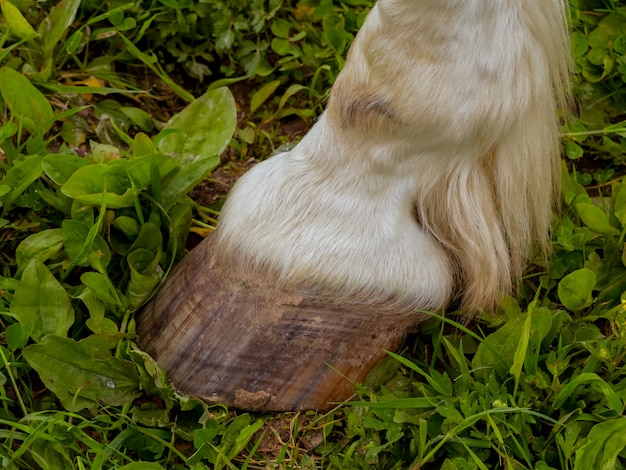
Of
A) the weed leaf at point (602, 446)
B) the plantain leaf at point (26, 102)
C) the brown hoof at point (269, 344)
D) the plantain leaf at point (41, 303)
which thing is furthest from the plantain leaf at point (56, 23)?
the weed leaf at point (602, 446)

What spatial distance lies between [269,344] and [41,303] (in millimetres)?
487

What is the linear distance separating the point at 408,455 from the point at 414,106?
A: 65cm

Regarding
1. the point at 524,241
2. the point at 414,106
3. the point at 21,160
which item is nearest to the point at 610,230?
the point at 524,241

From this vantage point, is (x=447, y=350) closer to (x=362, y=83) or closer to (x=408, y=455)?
(x=408, y=455)

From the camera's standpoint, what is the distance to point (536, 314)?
5.16ft

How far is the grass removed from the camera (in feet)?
4.97

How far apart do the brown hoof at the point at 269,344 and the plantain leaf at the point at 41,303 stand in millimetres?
222

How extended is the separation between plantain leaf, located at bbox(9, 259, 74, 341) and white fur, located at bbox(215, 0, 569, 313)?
0.35m

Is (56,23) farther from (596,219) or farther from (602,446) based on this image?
(602,446)

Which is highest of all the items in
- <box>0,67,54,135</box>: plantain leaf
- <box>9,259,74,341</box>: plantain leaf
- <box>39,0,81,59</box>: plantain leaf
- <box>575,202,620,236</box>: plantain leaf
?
<box>39,0,81,59</box>: plantain leaf

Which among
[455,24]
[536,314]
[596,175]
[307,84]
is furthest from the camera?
[307,84]

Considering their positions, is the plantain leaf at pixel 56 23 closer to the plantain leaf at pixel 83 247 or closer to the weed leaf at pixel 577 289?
the plantain leaf at pixel 83 247

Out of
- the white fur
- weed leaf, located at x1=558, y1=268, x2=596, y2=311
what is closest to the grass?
weed leaf, located at x1=558, y1=268, x2=596, y2=311

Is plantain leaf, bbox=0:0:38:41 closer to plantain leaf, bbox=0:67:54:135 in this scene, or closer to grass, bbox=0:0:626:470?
grass, bbox=0:0:626:470
